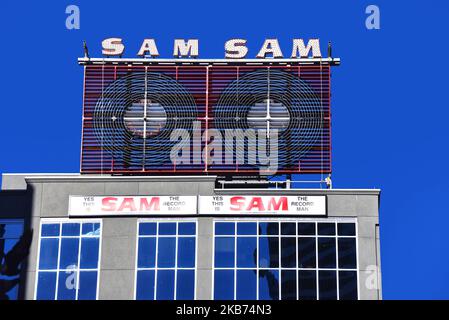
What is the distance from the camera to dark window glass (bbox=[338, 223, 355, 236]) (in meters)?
66.2

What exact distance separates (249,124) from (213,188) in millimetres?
7563

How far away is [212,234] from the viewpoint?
6625 cm

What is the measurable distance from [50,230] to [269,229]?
1339cm

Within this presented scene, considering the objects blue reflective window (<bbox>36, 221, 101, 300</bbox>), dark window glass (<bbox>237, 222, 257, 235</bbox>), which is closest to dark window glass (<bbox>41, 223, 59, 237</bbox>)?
blue reflective window (<bbox>36, 221, 101, 300</bbox>)

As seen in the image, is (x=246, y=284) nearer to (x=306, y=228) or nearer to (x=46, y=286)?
(x=306, y=228)

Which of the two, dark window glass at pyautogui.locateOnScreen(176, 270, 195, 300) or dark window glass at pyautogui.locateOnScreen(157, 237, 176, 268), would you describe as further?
dark window glass at pyautogui.locateOnScreen(157, 237, 176, 268)

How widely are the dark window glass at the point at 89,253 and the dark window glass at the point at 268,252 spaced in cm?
985

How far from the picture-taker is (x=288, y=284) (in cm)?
6438

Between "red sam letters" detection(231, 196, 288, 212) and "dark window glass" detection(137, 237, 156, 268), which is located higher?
"red sam letters" detection(231, 196, 288, 212)

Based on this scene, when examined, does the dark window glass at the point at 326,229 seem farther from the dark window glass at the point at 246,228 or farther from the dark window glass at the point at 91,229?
the dark window glass at the point at 91,229

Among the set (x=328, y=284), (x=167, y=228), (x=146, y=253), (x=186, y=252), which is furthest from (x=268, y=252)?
(x=146, y=253)

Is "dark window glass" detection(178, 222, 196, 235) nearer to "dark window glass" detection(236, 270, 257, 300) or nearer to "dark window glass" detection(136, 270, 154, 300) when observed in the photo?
"dark window glass" detection(136, 270, 154, 300)

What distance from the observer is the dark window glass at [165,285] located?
64.6 meters

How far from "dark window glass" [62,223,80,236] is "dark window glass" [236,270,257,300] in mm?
10259
